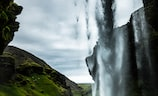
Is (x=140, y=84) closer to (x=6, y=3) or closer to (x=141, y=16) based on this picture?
(x=141, y=16)

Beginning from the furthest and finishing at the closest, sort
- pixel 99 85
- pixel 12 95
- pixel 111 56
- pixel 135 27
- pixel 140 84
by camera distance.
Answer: pixel 12 95, pixel 99 85, pixel 111 56, pixel 135 27, pixel 140 84

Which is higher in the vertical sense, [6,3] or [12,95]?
[6,3]

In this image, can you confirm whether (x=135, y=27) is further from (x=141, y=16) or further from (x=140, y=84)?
(x=140, y=84)

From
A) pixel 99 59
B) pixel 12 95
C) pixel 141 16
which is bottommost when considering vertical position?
pixel 12 95

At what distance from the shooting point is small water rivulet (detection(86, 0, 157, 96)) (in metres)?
109

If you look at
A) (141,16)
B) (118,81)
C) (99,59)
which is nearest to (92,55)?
(99,59)

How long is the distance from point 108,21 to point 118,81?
1137 inches

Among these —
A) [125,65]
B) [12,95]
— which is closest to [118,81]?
[125,65]

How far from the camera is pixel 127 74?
121625 millimetres

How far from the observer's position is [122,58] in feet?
422

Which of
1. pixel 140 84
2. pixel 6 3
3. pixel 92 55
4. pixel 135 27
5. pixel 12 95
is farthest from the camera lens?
pixel 12 95

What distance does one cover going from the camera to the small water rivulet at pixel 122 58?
10912 cm

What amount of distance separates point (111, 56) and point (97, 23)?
51.8 feet

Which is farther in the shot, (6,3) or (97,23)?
(97,23)
